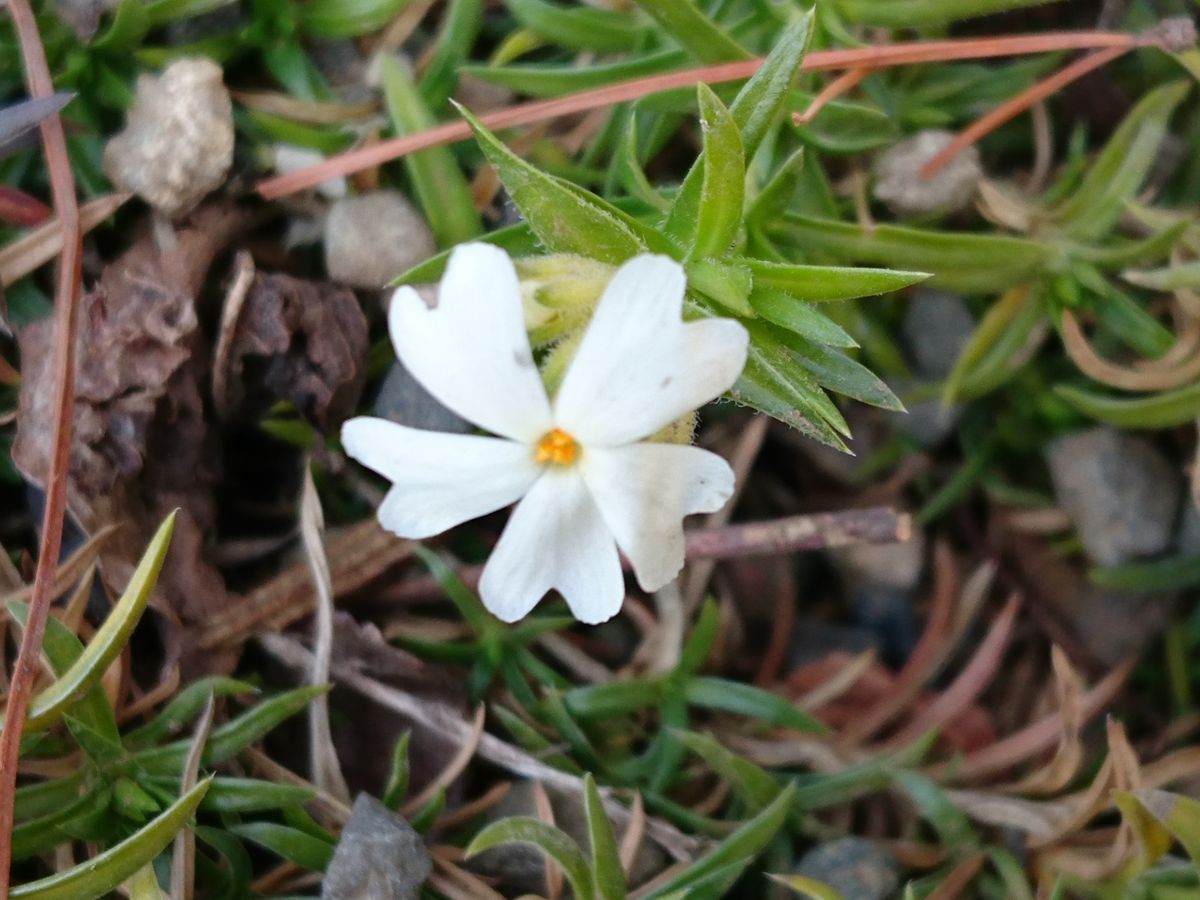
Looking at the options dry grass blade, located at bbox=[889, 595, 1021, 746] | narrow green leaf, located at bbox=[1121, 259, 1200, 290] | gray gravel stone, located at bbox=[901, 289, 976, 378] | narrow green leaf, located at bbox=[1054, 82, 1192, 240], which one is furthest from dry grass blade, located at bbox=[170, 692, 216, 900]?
narrow green leaf, located at bbox=[1054, 82, 1192, 240]

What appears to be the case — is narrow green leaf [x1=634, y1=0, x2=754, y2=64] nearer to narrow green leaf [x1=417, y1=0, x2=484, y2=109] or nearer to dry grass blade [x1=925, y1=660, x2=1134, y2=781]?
narrow green leaf [x1=417, y1=0, x2=484, y2=109]

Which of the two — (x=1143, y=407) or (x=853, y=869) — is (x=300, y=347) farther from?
(x=1143, y=407)

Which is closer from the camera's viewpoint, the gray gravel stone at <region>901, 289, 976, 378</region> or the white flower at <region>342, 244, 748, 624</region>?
the white flower at <region>342, 244, 748, 624</region>

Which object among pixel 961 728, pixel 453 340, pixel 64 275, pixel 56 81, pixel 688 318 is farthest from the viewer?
pixel 961 728

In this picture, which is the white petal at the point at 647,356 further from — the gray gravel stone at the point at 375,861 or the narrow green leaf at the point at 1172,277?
the narrow green leaf at the point at 1172,277

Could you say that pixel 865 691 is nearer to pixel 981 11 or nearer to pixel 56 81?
pixel 981 11

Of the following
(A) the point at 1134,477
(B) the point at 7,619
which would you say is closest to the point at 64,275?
(B) the point at 7,619

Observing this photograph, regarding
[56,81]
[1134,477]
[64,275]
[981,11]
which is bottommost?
[1134,477]
